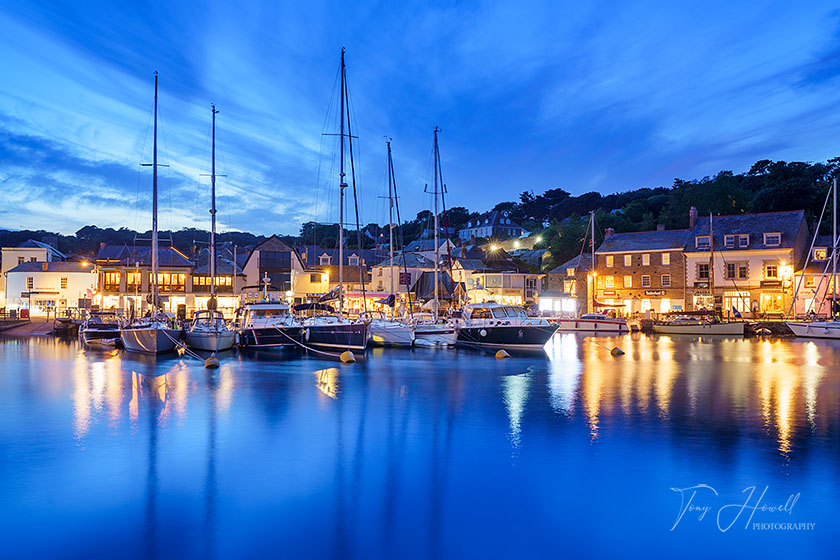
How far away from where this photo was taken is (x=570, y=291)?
7706 centimetres

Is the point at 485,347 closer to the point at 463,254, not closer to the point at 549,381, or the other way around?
the point at 549,381

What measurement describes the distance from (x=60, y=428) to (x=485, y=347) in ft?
99.8

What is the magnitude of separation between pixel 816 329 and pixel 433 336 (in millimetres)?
34860

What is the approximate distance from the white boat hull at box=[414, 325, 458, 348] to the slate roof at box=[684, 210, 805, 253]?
36.3 metres

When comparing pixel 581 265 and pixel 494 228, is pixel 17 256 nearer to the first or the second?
pixel 581 265

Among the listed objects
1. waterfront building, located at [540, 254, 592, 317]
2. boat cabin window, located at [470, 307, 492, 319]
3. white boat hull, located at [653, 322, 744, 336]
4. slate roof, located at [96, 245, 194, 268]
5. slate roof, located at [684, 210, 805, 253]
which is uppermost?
slate roof, located at [684, 210, 805, 253]

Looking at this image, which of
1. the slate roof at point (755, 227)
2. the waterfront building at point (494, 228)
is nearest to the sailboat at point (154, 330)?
the slate roof at point (755, 227)

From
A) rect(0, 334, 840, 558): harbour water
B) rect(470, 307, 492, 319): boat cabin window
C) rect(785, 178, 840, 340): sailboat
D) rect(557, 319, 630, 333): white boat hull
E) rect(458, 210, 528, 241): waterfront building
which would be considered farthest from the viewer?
rect(458, 210, 528, 241): waterfront building

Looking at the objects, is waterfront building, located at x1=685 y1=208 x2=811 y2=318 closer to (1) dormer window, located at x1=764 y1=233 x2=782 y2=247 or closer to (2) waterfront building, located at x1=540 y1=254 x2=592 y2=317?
(1) dormer window, located at x1=764 y1=233 x2=782 y2=247

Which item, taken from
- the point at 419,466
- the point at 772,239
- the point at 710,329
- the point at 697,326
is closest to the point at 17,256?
the point at 697,326

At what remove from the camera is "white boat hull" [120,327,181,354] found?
4066 centimetres

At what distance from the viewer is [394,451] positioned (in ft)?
58.0

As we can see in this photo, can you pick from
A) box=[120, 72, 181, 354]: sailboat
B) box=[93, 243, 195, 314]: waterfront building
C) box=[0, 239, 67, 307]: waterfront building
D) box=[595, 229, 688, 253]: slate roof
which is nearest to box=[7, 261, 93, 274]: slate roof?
box=[0, 239, 67, 307]: waterfront building

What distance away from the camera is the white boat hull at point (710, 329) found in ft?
188
